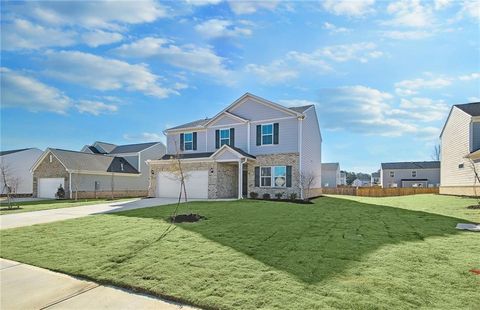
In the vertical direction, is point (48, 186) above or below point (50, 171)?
below

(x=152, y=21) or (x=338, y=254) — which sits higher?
(x=152, y=21)

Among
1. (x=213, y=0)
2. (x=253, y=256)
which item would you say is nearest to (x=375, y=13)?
(x=213, y=0)

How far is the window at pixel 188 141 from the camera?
981 inches

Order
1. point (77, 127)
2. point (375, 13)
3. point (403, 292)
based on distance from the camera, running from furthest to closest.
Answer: point (77, 127)
point (375, 13)
point (403, 292)

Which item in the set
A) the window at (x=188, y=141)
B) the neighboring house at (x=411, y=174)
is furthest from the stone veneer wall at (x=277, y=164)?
the neighboring house at (x=411, y=174)

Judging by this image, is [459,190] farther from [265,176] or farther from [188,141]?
[188,141]

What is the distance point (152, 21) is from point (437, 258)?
12144 millimetres

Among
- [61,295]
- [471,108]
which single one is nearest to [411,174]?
[471,108]

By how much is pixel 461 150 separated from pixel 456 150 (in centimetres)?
120

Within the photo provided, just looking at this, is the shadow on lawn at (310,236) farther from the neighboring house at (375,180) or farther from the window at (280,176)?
the neighboring house at (375,180)

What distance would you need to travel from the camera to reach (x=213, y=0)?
1062 cm

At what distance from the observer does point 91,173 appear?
29.0 metres

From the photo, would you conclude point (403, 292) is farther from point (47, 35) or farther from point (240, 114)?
point (240, 114)

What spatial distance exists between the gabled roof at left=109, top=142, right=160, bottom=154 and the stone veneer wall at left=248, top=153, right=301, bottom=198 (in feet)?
64.7
